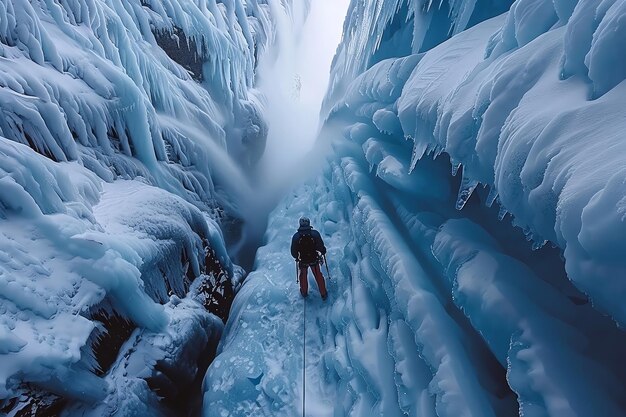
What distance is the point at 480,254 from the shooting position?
6.63 ft

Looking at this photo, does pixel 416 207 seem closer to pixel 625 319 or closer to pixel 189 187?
pixel 625 319

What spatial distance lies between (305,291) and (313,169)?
17.5 ft

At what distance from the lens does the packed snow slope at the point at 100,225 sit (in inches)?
102

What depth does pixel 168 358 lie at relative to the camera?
358cm

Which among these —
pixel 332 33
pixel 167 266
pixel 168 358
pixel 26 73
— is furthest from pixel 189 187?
pixel 332 33

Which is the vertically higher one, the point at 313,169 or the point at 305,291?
the point at 313,169

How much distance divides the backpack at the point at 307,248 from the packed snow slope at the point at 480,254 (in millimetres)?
521

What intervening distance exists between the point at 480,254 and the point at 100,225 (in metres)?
3.42

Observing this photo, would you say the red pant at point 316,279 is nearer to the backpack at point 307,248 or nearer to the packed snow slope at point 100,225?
the backpack at point 307,248

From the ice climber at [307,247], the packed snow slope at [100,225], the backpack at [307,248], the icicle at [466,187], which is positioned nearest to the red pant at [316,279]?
the ice climber at [307,247]

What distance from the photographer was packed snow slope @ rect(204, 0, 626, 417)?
1188 mm

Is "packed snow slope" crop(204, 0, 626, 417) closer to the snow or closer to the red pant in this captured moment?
the snow

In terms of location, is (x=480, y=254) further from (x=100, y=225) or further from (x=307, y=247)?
(x=100, y=225)

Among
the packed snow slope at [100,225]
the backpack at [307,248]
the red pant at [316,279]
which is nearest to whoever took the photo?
the packed snow slope at [100,225]
